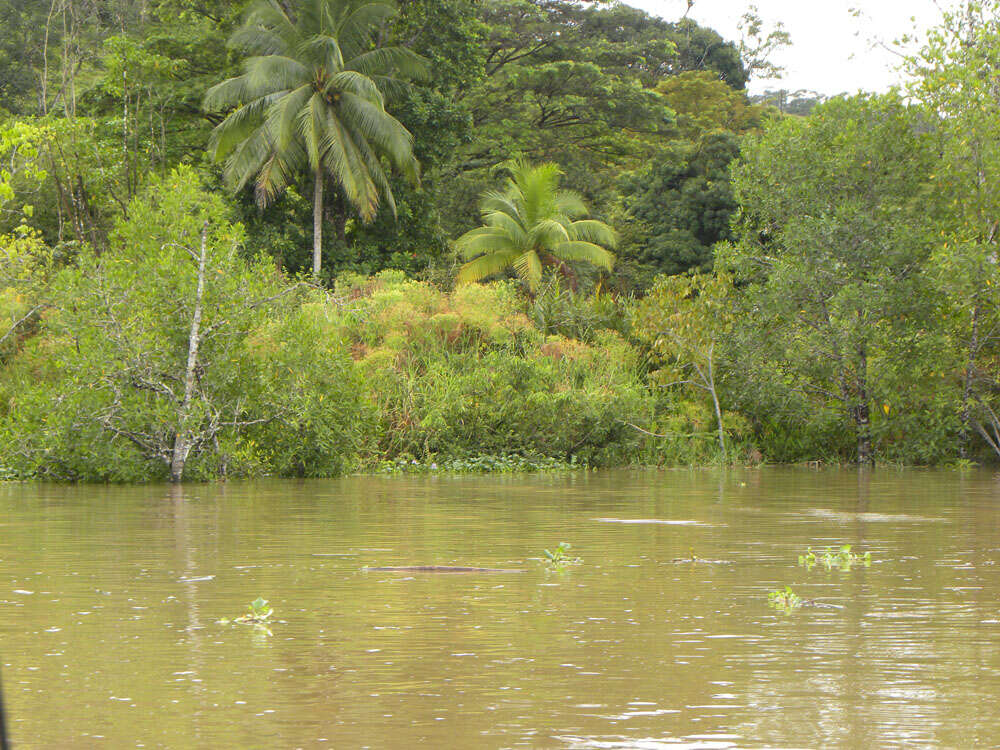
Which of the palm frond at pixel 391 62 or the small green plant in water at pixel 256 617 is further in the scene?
the palm frond at pixel 391 62

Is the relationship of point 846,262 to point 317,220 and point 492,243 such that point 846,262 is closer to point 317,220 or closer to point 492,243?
point 492,243

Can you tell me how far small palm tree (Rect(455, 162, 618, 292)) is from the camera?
117 ft

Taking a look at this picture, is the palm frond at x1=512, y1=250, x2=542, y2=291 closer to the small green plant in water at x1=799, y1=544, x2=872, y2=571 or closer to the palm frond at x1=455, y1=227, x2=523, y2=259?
the palm frond at x1=455, y1=227, x2=523, y2=259

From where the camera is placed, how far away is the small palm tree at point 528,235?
3569 centimetres

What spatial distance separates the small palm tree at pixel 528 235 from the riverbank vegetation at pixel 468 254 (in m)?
0.10

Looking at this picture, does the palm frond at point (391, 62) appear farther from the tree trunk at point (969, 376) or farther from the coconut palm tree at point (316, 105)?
the tree trunk at point (969, 376)

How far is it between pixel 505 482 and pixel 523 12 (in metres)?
28.7

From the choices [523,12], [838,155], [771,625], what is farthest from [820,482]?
[523,12]

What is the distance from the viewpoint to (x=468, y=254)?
118 feet

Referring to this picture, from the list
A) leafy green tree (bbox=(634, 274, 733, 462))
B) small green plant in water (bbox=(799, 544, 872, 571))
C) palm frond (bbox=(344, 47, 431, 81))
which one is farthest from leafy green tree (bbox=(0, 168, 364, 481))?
palm frond (bbox=(344, 47, 431, 81))

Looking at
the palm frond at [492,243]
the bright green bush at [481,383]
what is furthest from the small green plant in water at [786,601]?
the palm frond at [492,243]

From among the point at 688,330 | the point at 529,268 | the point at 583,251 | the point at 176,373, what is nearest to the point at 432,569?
the point at 176,373

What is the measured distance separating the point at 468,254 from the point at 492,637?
3045 cm

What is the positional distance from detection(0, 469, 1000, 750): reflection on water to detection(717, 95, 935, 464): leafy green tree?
15.9 meters
